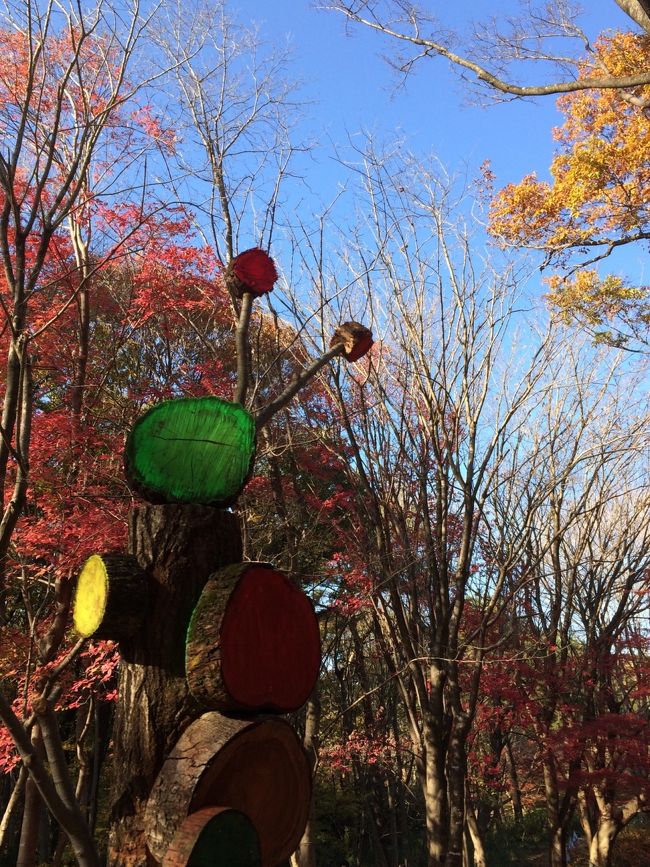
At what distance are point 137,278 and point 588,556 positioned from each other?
679 centimetres

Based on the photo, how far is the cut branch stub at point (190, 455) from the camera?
1790 mm

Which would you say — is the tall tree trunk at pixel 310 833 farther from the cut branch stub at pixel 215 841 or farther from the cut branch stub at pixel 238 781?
the cut branch stub at pixel 215 841

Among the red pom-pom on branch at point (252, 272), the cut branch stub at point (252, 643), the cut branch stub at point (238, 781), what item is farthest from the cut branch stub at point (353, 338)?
the cut branch stub at point (238, 781)

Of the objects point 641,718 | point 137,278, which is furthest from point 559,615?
point 137,278

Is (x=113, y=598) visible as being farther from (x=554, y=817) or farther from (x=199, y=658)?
(x=554, y=817)

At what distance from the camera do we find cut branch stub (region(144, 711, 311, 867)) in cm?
140

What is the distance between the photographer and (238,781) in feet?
4.75

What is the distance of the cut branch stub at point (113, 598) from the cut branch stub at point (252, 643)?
0.59ft

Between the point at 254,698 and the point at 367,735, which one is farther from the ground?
the point at 254,698

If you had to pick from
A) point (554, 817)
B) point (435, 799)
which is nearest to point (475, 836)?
point (554, 817)

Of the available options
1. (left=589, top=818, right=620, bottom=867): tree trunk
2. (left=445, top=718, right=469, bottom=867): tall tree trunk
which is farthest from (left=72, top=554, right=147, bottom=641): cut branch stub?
(left=589, top=818, right=620, bottom=867): tree trunk

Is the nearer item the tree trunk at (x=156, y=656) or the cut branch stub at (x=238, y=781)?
the cut branch stub at (x=238, y=781)

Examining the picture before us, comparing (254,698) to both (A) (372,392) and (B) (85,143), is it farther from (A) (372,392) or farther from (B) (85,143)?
(A) (372,392)

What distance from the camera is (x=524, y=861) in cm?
1309
